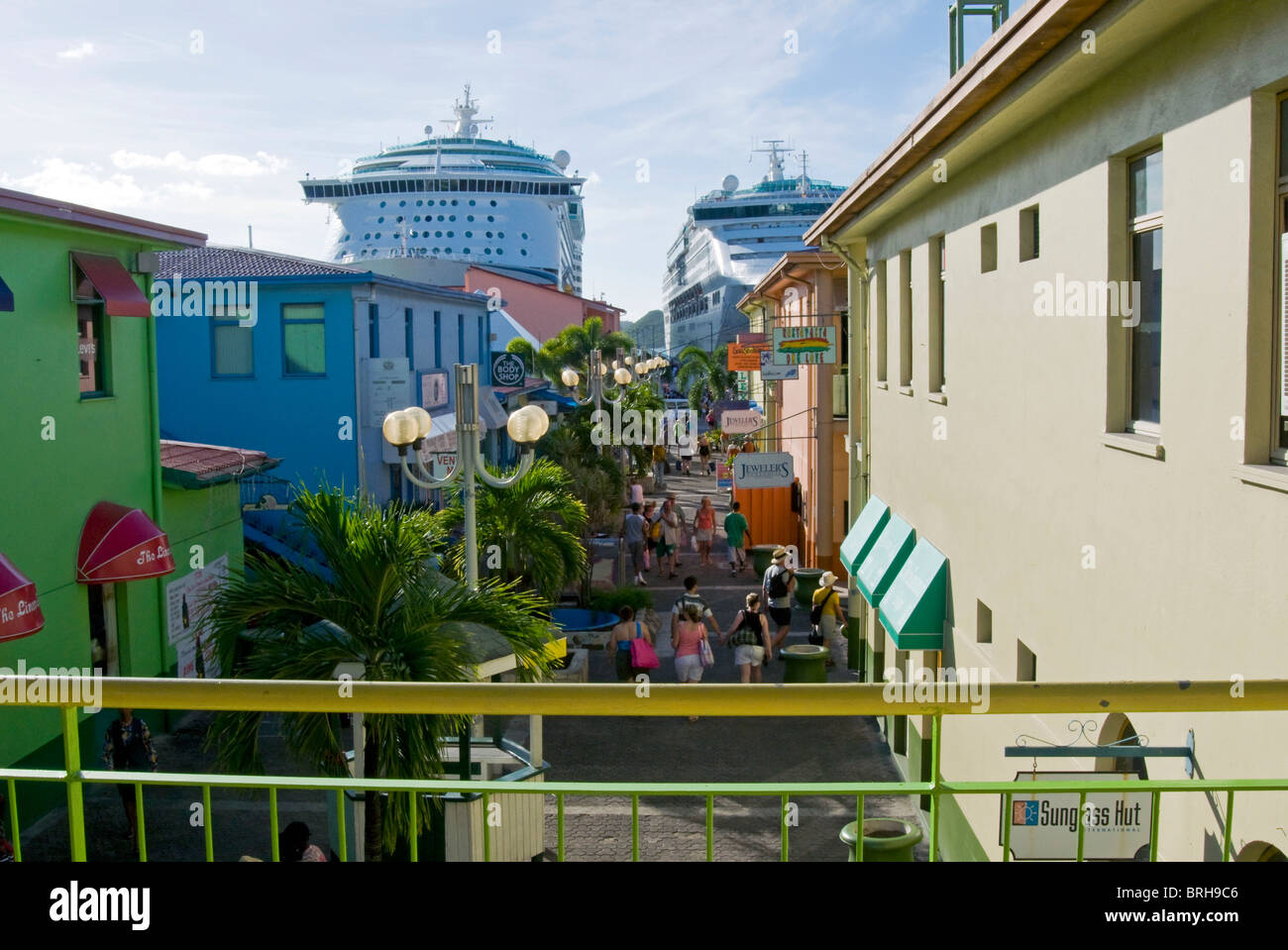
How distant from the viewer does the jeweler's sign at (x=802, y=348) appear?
22.4 m

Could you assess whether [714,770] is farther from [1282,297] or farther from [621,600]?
[1282,297]

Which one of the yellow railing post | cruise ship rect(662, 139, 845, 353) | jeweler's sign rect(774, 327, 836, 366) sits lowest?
the yellow railing post

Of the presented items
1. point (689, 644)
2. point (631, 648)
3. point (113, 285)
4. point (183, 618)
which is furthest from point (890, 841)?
point (113, 285)

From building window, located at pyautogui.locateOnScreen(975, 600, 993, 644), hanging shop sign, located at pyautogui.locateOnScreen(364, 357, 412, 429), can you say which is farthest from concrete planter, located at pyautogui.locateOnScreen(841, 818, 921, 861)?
hanging shop sign, located at pyautogui.locateOnScreen(364, 357, 412, 429)

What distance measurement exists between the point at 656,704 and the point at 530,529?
41.6 ft

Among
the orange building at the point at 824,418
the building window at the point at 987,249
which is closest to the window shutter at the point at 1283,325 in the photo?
the building window at the point at 987,249

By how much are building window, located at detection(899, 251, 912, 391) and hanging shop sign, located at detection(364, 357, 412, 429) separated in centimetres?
1221

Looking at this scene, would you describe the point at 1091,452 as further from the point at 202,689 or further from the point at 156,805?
the point at 156,805

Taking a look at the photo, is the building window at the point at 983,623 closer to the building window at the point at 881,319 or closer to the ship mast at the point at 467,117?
the building window at the point at 881,319

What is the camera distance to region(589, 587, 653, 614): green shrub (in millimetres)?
20786

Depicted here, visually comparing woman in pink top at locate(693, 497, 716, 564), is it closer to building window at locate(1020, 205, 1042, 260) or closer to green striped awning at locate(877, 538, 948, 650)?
green striped awning at locate(877, 538, 948, 650)

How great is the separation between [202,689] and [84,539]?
37.9 feet

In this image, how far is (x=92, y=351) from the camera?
1458 centimetres
